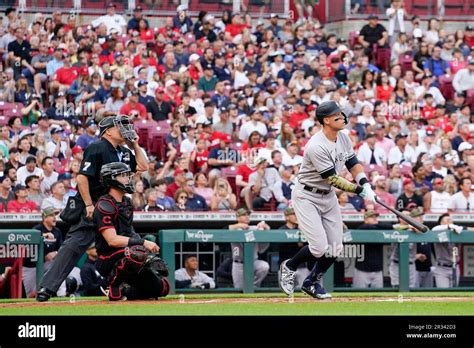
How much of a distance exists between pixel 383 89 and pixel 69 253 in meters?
11.4

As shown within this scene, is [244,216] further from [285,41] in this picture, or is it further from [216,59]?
[285,41]

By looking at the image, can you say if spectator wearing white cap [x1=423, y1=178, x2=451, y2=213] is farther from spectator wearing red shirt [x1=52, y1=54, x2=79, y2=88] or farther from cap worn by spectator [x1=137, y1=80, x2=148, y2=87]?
spectator wearing red shirt [x1=52, y1=54, x2=79, y2=88]

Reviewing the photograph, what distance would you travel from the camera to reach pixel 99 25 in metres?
21.9

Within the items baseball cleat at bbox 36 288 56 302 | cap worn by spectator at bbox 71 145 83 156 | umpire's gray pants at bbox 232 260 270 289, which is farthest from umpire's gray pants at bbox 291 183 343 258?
cap worn by spectator at bbox 71 145 83 156

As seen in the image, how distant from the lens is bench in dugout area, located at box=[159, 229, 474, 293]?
48.8ft

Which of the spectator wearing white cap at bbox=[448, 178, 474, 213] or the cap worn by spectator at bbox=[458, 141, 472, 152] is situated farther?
the cap worn by spectator at bbox=[458, 141, 472, 152]

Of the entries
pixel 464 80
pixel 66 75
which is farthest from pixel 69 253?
pixel 464 80

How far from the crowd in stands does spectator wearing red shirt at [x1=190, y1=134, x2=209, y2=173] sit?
2 centimetres

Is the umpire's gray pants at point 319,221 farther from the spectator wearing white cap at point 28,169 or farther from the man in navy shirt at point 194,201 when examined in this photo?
the spectator wearing white cap at point 28,169

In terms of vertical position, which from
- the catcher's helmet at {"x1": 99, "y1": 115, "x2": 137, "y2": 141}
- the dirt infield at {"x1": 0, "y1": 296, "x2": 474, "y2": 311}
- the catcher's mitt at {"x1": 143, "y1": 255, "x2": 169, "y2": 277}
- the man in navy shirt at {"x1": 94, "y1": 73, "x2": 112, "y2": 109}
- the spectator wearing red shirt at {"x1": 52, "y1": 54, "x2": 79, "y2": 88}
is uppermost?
the spectator wearing red shirt at {"x1": 52, "y1": 54, "x2": 79, "y2": 88}

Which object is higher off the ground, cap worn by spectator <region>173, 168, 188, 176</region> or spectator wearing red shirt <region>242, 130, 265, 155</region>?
spectator wearing red shirt <region>242, 130, 265, 155</region>

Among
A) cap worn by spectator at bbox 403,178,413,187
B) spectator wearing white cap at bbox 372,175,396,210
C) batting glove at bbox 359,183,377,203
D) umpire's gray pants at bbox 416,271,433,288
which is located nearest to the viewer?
batting glove at bbox 359,183,377,203

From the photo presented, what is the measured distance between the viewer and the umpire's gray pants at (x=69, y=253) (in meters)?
11.4

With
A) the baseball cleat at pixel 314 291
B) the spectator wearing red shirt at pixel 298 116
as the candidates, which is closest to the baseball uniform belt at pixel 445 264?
the baseball cleat at pixel 314 291
